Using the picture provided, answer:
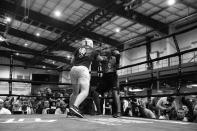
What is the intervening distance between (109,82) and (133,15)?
852 centimetres

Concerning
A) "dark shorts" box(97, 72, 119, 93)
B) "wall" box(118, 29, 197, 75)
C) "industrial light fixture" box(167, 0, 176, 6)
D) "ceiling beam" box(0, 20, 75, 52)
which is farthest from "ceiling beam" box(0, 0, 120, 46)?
"dark shorts" box(97, 72, 119, 93)

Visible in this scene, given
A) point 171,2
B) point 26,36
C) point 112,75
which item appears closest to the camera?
point 112,75

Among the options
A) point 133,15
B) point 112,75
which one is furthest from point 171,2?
point 112,75

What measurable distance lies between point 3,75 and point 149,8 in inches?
615

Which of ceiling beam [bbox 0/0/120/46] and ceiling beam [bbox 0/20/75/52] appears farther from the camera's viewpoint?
ceiling beam [bbox 0/20/75/52]

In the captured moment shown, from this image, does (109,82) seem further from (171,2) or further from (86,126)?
(171,2)

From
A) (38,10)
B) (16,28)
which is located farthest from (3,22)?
(38,10)

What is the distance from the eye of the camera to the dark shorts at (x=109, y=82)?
10.8 feet

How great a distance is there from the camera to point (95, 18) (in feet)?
40.3

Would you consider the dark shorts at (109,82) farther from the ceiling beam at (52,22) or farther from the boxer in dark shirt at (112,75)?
the ceiling beam at (52,22)

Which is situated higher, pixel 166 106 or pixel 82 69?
pixel 82 69

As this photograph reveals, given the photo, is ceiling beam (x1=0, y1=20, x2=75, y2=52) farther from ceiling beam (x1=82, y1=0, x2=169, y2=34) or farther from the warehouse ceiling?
ceiling beam (x1=82, y1=0, x2=169, y2=34)

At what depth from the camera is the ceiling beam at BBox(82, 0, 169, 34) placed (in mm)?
10047

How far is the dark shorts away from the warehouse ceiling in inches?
234
